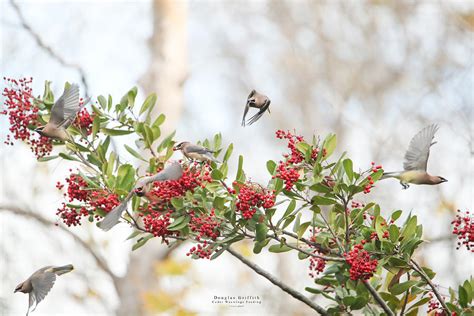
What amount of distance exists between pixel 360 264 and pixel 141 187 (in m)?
0.42

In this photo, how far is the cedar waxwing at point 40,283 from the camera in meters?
1.44

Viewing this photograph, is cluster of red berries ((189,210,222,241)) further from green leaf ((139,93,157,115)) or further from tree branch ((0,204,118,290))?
tree branch ((0,204,118,290))

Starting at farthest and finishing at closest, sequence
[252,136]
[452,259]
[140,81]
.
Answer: [252,136]
[140,81]
[452,259]

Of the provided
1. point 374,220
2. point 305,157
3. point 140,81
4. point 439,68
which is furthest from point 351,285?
point 439,68

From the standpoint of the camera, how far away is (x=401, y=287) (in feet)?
4.18

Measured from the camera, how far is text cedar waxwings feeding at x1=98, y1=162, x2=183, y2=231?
118 centimetres

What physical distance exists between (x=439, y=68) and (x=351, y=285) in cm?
629

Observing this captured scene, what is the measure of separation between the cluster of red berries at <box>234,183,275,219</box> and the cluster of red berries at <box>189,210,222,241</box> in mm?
49

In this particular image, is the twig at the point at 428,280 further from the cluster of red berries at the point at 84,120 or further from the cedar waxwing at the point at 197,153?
the cluster of red berries at the point at 84,120

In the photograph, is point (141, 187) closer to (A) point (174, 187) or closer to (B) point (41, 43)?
(A) point (174, 187)

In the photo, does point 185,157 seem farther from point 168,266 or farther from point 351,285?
point 168,266

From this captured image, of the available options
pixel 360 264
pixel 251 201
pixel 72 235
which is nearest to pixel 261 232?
pixel 251 201

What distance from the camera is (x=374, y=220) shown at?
1.22 meters

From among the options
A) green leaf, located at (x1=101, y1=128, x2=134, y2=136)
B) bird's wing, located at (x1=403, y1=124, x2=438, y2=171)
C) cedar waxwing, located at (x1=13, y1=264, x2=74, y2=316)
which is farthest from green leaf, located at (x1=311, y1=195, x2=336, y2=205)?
cedar waxwing, located at (x1=13, y1=264, x2=74, y2=316)
